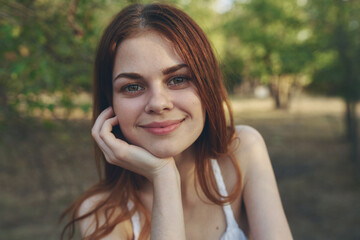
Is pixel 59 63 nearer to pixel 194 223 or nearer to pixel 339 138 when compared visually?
pixel 194 223

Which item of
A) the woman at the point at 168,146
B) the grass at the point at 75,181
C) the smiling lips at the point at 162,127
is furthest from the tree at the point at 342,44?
the smiling lips at the point at 162,127

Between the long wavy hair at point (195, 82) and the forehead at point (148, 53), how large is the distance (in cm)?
3

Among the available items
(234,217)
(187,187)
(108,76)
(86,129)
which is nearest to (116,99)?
(108,76)

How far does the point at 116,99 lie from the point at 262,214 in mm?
952

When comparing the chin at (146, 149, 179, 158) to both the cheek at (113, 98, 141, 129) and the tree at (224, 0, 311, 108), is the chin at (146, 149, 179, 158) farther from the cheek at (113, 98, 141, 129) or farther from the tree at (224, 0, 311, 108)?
the tree at (224, 0, 311, 108)

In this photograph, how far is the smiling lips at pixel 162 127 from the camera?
144cm

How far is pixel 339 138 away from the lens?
415 inches

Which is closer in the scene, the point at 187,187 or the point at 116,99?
the point at 116,99

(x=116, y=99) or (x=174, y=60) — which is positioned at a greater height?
(x=174, y=60)

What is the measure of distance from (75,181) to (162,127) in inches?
236

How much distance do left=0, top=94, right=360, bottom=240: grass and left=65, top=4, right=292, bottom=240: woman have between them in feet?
4.48

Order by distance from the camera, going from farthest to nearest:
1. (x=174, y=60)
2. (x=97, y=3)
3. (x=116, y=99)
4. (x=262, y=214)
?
(x=97, y=3) → (x=262, y=214) → (x=116, y=99) → (x=174, y=60)

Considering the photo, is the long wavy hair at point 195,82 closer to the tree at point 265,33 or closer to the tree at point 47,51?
the tree at point 47,51

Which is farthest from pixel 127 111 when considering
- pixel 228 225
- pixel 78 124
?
pixel 78 124
